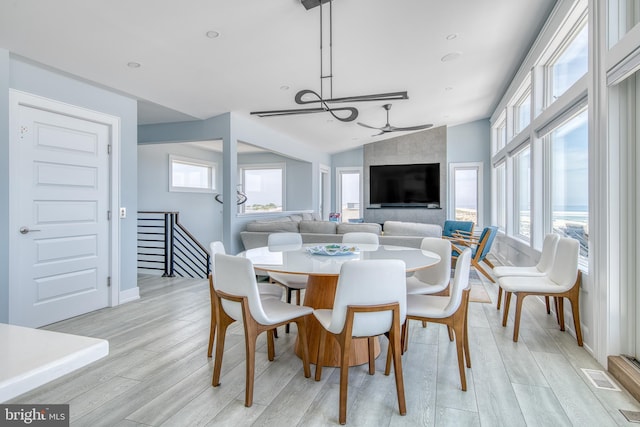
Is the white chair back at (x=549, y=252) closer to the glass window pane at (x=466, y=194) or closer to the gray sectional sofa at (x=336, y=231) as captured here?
the gray sectional sofa at (x=336, y=231)

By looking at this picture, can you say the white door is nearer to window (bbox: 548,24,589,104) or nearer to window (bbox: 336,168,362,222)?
window (bbox: 548,24,589,104)

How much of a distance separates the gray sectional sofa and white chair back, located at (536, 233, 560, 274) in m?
1.35

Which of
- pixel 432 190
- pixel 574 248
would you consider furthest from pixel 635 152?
pixel 432 190

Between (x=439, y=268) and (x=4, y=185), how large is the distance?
140 inches

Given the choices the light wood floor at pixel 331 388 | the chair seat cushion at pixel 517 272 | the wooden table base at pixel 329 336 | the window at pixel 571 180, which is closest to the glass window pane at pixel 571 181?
the window at pixel 571 180

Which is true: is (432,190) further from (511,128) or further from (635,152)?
(635,152)

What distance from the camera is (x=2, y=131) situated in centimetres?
278

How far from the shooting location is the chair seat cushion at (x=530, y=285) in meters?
2.78

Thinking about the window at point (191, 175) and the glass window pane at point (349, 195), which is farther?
the glass window pane at point (349, 195)

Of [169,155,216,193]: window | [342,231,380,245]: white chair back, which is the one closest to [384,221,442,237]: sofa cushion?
[342,231,380,245]: white chair back

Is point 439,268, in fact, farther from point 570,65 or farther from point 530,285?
point 570,65

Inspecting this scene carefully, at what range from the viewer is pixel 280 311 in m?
2.09

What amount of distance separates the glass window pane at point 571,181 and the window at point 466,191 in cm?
436

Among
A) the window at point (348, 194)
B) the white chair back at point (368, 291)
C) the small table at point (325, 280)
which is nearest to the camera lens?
the white chair back at point (368, 291)
